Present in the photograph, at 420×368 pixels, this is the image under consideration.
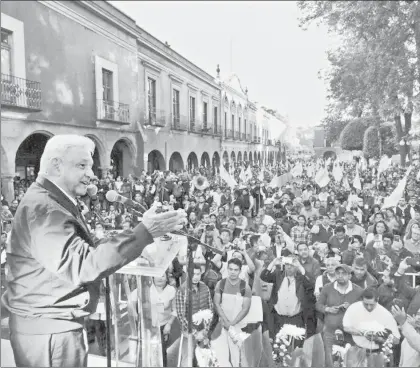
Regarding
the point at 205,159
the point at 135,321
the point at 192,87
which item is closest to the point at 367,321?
the point at 135,321

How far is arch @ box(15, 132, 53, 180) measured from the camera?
438 inches

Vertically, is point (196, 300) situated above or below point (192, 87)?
below

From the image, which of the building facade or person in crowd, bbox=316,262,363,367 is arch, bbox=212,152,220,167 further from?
person in crowd, bbox=316,262,363,367

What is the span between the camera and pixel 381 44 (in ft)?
35.9

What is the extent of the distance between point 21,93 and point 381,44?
857 cm

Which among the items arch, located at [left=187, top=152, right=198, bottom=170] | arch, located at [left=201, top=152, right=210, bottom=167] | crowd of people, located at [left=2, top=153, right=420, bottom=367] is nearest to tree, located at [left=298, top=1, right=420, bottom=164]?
crowd of people, located at [left=2, top=153, right=420, bottom=367]

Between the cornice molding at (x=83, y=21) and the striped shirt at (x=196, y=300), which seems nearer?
the striped shirt at (x=196, y=300)

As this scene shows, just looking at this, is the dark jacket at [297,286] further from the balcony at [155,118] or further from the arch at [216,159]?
the arch at [216,159]

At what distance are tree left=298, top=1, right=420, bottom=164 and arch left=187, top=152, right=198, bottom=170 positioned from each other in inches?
341

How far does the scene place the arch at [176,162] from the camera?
19.1 m

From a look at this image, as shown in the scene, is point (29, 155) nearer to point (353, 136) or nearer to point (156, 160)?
point (156, 160)

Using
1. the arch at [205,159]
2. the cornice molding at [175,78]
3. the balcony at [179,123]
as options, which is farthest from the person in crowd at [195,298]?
the arch at [205,159]

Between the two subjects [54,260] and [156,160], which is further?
[156,160]

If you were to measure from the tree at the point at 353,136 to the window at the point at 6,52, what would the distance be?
33800mm
